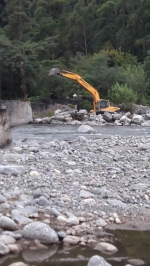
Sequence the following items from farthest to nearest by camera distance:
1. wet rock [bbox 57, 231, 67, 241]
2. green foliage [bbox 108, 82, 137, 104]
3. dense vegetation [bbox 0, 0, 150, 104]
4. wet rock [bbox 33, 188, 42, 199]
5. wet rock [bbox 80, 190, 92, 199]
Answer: dense vegetation [bbox 0, 0, 150, 104] → green foliage [bbox 108, 82, 137, 104] → wet rock [bbox 80, 190, 92, 199] → wet rock [bbox 33, 188, 42, 199] → wet rock [bbox 57, 231, 67, 241]

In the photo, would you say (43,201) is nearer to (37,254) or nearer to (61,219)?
(61,219)

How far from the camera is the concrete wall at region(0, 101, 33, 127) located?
3142 centimetres

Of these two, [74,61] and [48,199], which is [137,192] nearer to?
[48,199]

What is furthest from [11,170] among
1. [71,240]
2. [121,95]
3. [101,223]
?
[121,95]

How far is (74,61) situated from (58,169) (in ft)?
132

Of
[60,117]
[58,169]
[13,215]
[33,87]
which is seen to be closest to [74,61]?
[33,87]

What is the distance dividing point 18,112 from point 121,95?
1017cm

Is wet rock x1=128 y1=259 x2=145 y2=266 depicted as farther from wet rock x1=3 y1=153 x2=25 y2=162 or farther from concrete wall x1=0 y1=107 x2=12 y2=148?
concrete wall x1=0 y1=107 x2=12 y2=148

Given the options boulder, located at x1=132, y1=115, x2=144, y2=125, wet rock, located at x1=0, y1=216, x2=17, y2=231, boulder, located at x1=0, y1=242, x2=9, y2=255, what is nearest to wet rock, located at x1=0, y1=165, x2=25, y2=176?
wet rock, located at x1=0, y1=216, x2=17, y2=231

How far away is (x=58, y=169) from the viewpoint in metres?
11.4

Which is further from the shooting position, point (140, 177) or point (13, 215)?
point (140, 177)

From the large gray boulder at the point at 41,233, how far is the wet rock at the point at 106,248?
1.87 feet

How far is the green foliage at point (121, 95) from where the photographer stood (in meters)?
39.2

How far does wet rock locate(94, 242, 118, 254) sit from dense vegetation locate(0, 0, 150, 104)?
33104 millimetres
